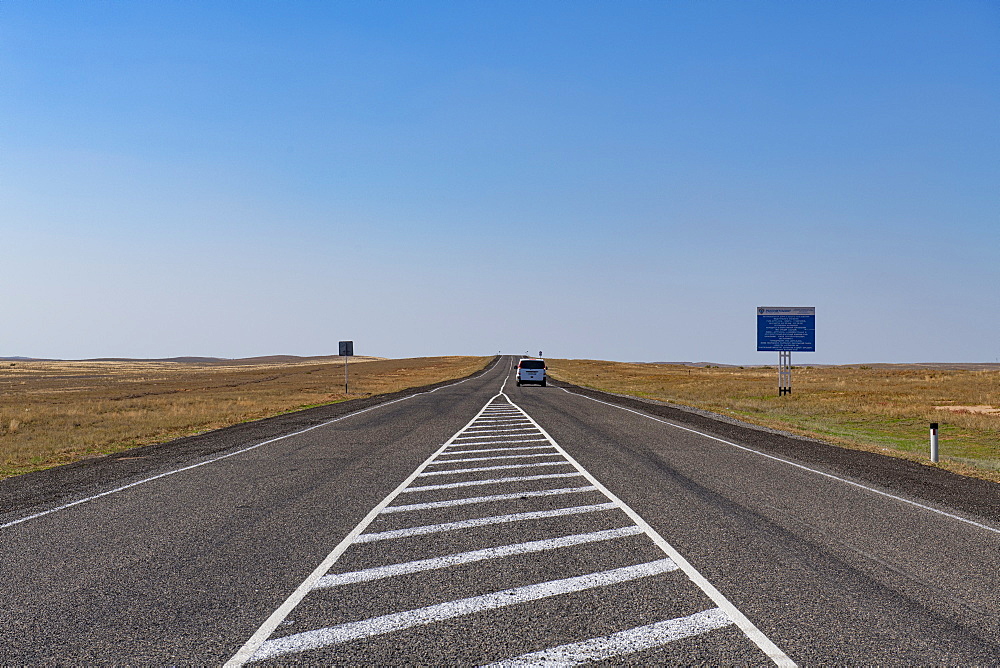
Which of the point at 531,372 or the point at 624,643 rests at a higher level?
the point at 531,372

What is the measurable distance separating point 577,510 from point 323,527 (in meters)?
3.04

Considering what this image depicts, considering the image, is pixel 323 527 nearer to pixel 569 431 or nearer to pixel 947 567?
pixel 947 567

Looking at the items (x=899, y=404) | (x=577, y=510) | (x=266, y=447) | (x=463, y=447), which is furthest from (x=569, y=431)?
(x=899, y=404)

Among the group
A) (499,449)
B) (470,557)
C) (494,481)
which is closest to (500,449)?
(499,449)

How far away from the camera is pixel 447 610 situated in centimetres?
504

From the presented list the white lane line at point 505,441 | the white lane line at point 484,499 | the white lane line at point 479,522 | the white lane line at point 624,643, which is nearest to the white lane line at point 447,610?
the white lane line at point 624,643

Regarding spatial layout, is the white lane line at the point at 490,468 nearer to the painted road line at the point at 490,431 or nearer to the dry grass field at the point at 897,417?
the painted road line at the point at 490,431

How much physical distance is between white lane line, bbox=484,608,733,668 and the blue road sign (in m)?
44.5

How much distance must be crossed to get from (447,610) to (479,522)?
9.56ft

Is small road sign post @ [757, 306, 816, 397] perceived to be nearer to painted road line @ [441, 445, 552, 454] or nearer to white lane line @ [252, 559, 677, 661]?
painted road line @ [441, 445, 552, 454]

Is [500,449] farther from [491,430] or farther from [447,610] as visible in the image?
[447,610]

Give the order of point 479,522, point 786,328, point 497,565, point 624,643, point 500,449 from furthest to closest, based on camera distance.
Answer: point 786,328 → point 500,449 → point 479,522 → point 497,565 → point 624,643

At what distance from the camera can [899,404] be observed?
34875mm

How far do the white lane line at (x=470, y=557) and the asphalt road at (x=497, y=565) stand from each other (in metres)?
0.03
